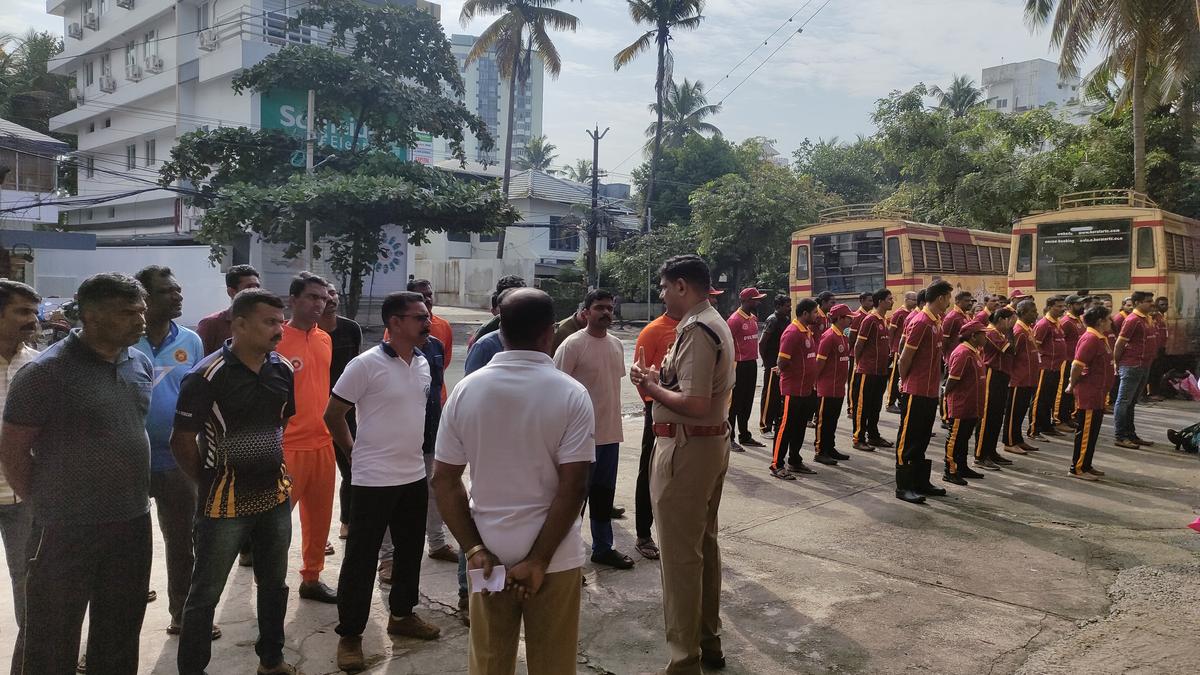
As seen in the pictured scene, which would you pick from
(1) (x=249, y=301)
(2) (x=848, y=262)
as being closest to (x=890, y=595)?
(1) (x=249, y=301)

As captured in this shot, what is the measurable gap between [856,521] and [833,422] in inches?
92.8

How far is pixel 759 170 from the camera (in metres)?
35.7

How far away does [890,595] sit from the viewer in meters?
4.71

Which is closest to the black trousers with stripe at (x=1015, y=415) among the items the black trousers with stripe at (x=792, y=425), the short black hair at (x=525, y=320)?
the black trousers with stripe at (x=792, y=425)

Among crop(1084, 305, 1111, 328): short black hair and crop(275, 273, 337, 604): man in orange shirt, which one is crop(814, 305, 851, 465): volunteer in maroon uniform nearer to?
crop(1084, 305, 1111, 328): short black hair

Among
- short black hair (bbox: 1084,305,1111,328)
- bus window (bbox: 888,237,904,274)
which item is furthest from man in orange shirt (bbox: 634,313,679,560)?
bus window (bbox: 888,237,904,274)

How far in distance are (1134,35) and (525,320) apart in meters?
20.9

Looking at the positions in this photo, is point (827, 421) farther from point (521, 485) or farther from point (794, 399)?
point (521, 485)

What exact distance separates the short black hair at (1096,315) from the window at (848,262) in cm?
912

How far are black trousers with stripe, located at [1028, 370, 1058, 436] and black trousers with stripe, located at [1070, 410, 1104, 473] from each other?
2310 mm

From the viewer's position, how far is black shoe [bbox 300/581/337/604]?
14.8ft

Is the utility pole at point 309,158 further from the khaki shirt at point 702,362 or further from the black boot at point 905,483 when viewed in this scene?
the khaki shirt at point 702,362

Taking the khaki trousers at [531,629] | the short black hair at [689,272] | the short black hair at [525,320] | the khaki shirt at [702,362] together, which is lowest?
the khaki trousers at [531,629]

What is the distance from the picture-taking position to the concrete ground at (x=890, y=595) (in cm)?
392
